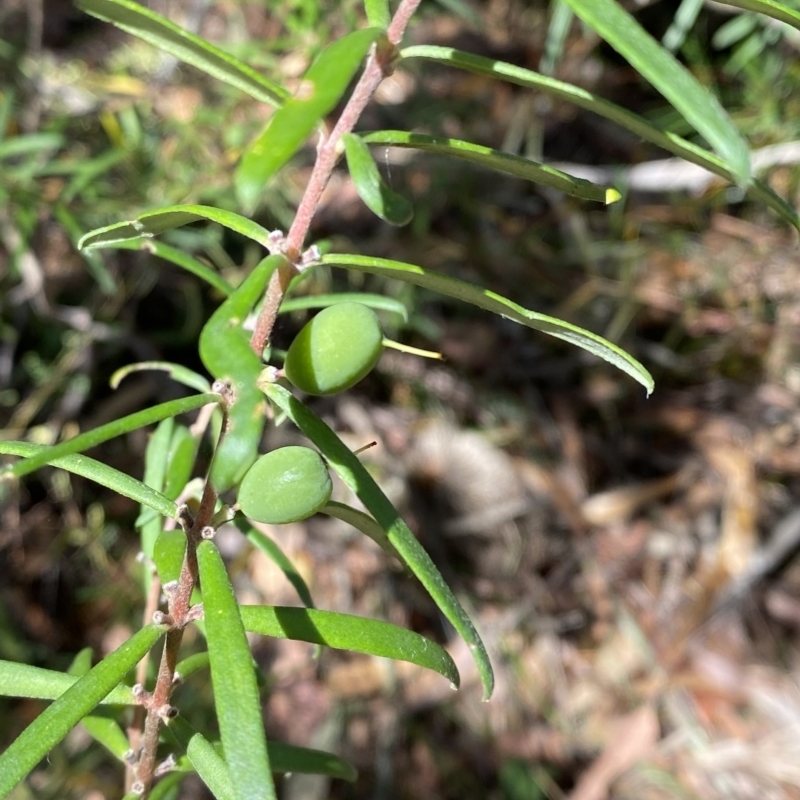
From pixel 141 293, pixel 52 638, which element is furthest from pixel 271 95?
pixel 52 638

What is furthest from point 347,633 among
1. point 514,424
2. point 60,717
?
point 514,424

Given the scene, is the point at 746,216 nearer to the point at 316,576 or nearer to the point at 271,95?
the point at 316,576

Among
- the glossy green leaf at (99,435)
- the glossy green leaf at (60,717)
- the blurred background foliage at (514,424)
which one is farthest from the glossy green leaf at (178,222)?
the blurred background foliage at (514,424)

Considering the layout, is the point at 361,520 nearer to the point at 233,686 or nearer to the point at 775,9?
the point at 233,686

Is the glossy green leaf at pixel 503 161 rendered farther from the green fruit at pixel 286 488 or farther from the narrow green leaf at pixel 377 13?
the green fruit at pixel 286 488

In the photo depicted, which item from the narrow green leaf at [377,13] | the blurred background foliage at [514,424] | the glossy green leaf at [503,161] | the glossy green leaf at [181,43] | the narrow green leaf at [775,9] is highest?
the narrow green leaf at [775,9]

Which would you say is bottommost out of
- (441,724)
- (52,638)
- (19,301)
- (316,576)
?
(52,638)
